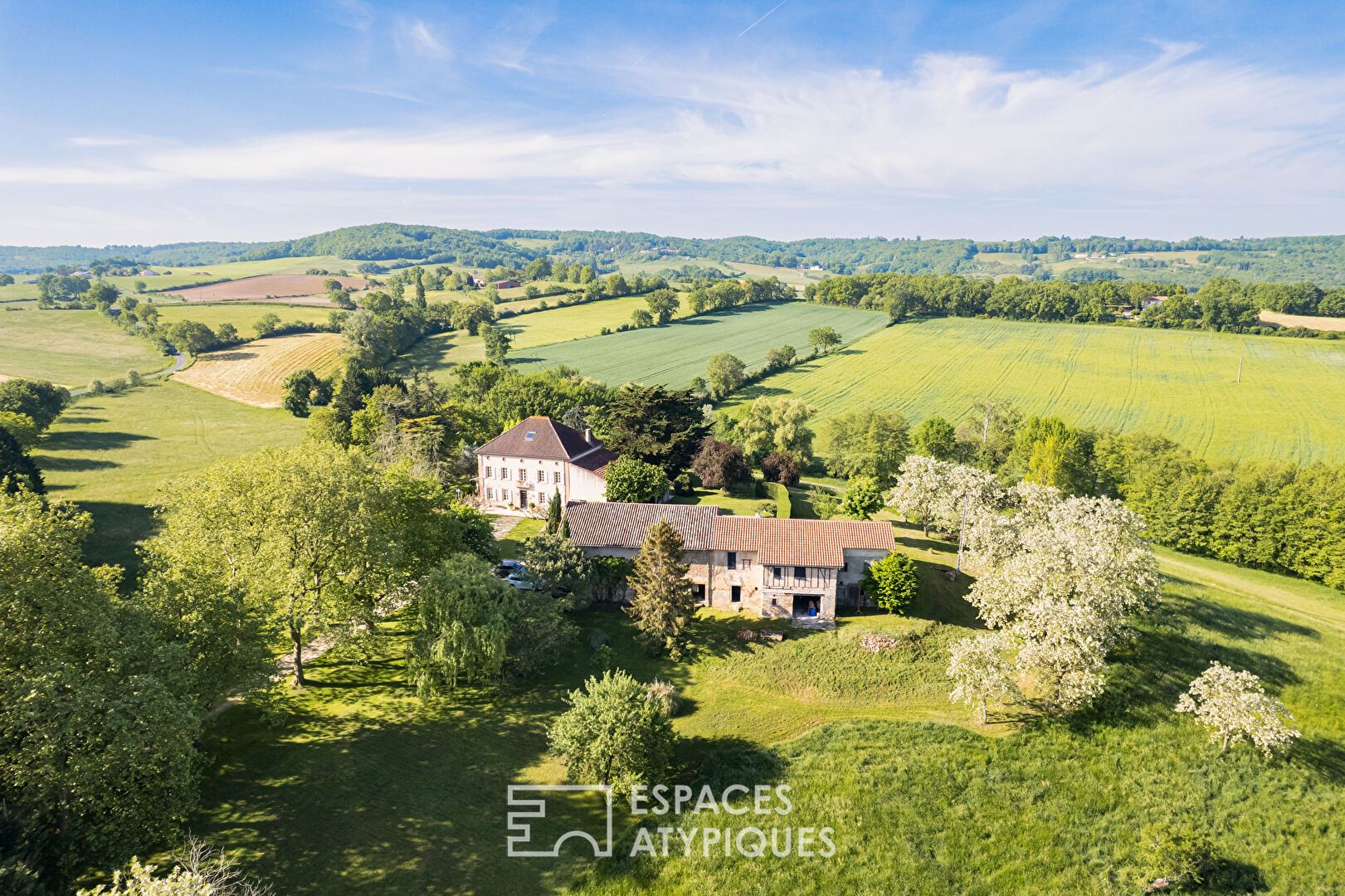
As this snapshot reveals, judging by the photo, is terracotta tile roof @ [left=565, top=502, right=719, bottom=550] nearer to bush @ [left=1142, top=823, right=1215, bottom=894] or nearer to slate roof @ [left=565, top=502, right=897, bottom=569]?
slate roof @ [left=565, top=502, right=897, bottom=569]

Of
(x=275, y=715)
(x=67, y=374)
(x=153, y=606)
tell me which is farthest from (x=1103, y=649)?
(x=67, y=374)

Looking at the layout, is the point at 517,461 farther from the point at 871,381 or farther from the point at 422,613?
the point at 871,381

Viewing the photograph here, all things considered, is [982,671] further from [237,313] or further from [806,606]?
[237,313]

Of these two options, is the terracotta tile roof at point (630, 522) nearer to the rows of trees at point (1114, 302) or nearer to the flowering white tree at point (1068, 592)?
the flowering white tree at point (1068, 592)

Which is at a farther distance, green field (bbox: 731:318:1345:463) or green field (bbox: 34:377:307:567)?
green field (bbox: 731:318:1345:463)

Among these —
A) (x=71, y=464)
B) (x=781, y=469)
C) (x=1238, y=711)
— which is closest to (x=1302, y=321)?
(x=781, y=469)

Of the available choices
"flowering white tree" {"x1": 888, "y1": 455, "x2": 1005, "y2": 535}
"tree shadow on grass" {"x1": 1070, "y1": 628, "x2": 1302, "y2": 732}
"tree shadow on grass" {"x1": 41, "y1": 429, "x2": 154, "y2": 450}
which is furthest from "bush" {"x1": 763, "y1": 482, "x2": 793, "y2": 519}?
"tree shadow on grass" {"x1": 41, "y1": 429, "x2": 154, "y2": 450}
